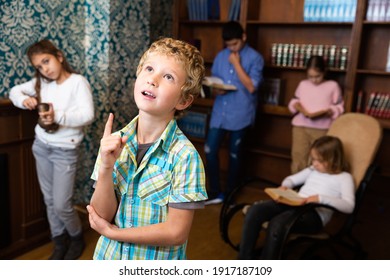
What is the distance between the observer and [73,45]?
9.83 ft

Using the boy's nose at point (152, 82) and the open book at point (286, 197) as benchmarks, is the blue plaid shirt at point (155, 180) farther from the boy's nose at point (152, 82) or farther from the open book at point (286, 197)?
the open book at point (286, 197)

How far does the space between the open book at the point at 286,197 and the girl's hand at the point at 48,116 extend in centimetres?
128

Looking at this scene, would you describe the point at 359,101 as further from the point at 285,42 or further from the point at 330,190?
the point at 330,190

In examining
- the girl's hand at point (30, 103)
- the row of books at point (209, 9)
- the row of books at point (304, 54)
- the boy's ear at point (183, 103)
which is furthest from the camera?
the row of books at point (209, 9)

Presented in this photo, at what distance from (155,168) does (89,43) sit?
2280 millimetres

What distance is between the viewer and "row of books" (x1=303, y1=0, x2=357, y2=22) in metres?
3.48

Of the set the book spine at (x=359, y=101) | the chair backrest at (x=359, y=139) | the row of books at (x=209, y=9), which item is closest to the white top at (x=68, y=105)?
the chair backrest at (x=359, y=139)

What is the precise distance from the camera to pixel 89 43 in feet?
10.1

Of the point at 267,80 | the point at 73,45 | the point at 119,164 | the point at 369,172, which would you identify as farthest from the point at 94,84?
the point at 119,164

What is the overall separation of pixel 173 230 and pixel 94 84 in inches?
90.5

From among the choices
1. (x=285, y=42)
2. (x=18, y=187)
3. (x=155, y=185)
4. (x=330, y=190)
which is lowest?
(x=18, y=187)

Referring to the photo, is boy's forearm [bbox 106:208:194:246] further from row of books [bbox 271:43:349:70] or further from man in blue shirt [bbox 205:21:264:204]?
row of books [bbox 271:43:349:70]

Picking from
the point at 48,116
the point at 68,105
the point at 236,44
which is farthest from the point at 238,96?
the point at 48,116

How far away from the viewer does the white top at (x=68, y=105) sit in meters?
2.37
